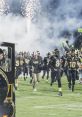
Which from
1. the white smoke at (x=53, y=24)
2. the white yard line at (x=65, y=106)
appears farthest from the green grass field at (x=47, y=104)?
the white smoke at (x=53, y=24)

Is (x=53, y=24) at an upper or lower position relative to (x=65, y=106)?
upper

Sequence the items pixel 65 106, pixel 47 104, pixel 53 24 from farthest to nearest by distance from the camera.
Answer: pixel 53 24
pixel 47 104
pixel 65 106

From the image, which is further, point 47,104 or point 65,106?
point 47,104

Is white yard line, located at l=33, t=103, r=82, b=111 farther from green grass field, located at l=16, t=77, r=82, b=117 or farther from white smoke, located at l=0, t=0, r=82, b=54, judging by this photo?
white smoke, located at l=0, t=0, r=82, b=54

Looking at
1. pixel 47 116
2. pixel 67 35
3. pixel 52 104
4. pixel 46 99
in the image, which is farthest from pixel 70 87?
pixel 67 35

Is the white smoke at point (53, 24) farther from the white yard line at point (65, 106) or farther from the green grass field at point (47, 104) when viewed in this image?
the white yard line at point (65, 106)

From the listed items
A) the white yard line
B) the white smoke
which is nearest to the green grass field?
the white yard line

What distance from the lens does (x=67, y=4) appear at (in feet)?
200

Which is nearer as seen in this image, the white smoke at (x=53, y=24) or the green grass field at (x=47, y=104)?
the green grass field at (x=47, y=104)

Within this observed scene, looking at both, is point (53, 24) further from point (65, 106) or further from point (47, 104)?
point (65, 106)

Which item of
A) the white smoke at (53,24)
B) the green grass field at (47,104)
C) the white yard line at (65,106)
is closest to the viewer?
the green grass field at (47,104)

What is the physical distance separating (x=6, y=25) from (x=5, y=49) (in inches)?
367

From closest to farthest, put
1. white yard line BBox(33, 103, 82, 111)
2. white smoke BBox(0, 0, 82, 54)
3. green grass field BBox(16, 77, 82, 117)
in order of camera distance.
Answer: green grass field BBox(16, 77, 82, 117), white yard line BBox(33, 103, 82, 111), white smoke BBox(0, 0, 82, 54)

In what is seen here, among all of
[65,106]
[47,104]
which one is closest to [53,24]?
[47,104]
